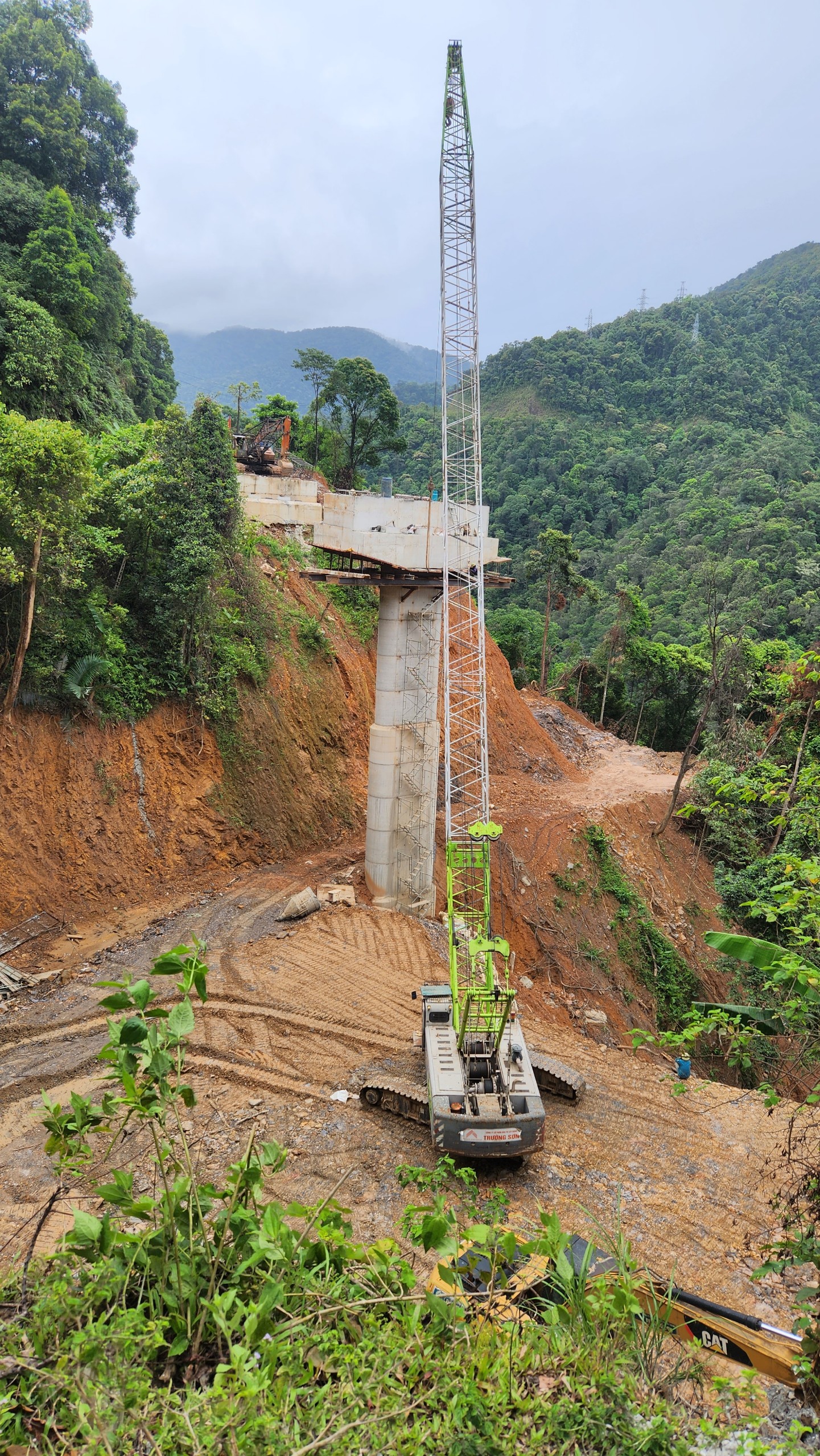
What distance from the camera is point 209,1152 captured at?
428 inches

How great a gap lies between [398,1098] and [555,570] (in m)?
35.5

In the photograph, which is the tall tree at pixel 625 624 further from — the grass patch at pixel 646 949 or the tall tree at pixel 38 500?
the tall tree at pixel 38 500

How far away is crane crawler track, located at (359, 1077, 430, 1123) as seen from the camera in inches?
477

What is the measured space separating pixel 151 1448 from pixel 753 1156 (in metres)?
11.7

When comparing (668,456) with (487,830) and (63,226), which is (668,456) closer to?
(63,226)

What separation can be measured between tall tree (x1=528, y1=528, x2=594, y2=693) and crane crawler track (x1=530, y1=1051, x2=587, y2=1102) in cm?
3076

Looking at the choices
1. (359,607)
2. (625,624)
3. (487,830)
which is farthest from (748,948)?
(625,624)

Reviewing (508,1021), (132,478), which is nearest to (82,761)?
(132,478)

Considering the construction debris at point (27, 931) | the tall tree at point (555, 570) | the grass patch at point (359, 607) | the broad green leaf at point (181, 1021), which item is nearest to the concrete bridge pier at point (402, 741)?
the construction debris at point (27, 931)

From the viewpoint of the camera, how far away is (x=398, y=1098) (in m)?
12.3

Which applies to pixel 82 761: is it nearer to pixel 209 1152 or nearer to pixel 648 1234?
pixel 209 1152

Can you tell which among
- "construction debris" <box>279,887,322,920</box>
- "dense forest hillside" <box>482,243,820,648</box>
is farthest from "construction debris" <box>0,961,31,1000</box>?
"dense forest hillside" <box>482,243,820,648</box>

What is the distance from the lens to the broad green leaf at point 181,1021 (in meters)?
3.99

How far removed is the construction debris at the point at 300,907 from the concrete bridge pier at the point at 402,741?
2696 mm
